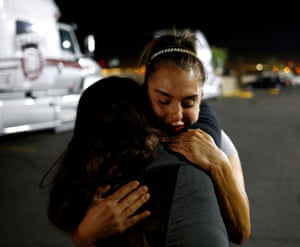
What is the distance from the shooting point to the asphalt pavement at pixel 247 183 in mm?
3799

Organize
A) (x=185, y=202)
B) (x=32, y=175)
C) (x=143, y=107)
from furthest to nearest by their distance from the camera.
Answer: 1. (x=32, y=175)
2. (x=143, y=107)
3. (x=185, y=202)

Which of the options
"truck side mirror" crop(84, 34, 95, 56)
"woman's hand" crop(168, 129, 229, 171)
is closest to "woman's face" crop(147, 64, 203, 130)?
"woman's hand" crop(168, 129, 229, 171)

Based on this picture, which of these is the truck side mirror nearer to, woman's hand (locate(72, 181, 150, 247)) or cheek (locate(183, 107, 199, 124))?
cheek (locate(183, 107, 199, 124))

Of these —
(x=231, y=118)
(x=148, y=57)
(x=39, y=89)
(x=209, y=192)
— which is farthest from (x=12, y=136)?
(x=209, y=192)

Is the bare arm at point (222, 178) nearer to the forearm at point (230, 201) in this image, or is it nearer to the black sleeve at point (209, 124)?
the forearm at point (230, 201)

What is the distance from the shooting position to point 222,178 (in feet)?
4.60

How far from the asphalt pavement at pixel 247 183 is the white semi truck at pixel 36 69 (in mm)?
492

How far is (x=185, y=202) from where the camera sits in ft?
3.79

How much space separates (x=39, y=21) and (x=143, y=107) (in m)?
7.77

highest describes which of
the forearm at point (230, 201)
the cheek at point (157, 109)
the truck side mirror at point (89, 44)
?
the truck side mirror at point (89, 44)

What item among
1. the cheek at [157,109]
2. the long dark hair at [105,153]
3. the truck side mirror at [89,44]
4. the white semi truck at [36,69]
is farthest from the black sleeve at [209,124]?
the truck side mirror at [89,44]

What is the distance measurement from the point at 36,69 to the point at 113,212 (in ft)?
24.8

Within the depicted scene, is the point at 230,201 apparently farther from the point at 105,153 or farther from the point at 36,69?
the point at 36,69

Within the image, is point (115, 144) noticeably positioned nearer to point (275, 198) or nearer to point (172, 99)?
point (172, 99)
